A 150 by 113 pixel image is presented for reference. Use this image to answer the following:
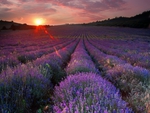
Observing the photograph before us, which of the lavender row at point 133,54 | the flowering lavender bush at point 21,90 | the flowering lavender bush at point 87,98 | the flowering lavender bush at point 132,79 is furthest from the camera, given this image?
the lavender row at point 133,54

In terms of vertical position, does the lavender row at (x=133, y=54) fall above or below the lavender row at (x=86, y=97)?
below

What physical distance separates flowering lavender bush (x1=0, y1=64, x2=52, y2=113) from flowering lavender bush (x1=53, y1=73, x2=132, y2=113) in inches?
19.6

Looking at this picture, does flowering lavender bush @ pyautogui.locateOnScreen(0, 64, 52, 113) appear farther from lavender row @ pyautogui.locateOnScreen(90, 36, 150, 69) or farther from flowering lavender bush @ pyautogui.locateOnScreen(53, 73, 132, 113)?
lavender row @ pyautogui.locateOnScreen(90, 36, 150, 69)

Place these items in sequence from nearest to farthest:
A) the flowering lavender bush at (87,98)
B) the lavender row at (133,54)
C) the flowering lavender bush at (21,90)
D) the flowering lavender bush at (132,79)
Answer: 1. the flowering lavender bush at (87,98)
2. the flowering lavender bush at (21,90)
3. the flowering lavender bush at (132,79)
4. the lavender row at (133,54)

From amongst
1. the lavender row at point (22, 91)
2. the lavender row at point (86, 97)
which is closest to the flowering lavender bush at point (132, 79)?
the lavender row at point (86, 97)

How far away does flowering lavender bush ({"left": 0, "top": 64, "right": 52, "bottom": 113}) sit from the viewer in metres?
2.40

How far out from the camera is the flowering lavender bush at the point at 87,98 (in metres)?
1.80

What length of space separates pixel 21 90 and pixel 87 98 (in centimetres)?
124

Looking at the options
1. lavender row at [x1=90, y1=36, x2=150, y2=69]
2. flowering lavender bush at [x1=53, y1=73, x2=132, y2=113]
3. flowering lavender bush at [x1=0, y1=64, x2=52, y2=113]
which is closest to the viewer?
flowering lavender bush at [x1=53, y1=73, x2=132, y2=113]

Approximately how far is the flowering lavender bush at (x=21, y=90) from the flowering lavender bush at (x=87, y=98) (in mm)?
497

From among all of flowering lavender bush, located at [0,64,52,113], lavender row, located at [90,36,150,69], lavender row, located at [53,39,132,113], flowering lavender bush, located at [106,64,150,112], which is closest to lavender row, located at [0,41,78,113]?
flowering lavender bush, located at [0,64,52,113]

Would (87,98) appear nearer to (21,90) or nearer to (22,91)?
(22,91)

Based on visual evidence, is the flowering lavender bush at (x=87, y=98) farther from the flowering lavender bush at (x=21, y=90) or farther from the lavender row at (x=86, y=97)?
the flowering lavender bush at (x=21, y=90)

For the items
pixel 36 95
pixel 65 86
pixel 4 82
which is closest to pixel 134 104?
pixel 65 86
